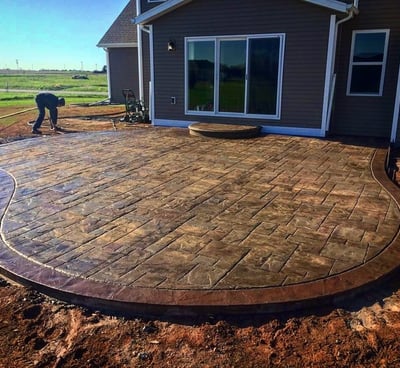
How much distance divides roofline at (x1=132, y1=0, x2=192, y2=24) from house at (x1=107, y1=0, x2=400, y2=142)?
2cm

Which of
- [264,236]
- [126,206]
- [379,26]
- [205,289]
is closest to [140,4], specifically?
[379,26]

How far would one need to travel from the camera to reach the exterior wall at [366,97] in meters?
7.96

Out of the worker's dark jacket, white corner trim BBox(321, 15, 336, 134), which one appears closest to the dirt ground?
white corner trim BBox(321, 15, 336, 134)

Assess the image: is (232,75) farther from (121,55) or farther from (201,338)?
(121,55)

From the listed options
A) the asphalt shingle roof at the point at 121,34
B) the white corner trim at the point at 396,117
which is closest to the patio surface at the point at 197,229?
the white corner trim at the point at 396,117

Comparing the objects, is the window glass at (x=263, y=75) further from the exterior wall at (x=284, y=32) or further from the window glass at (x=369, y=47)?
the window glass at (x=369, y=47)

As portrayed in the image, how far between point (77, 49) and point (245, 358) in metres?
141

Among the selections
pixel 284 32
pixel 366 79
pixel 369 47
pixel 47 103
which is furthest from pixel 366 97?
pixel 47 103

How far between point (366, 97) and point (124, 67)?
38.9 ft

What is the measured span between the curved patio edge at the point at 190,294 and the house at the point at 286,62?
6244 millimetres

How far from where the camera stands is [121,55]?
17.3 m

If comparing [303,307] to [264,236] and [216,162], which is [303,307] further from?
[216,162]

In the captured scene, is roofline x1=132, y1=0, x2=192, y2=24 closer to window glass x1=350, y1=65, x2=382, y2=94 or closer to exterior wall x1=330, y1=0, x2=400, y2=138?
exterior wall x1=330, y1=0, x2=400, y2=138

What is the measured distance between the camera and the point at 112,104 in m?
18.2
